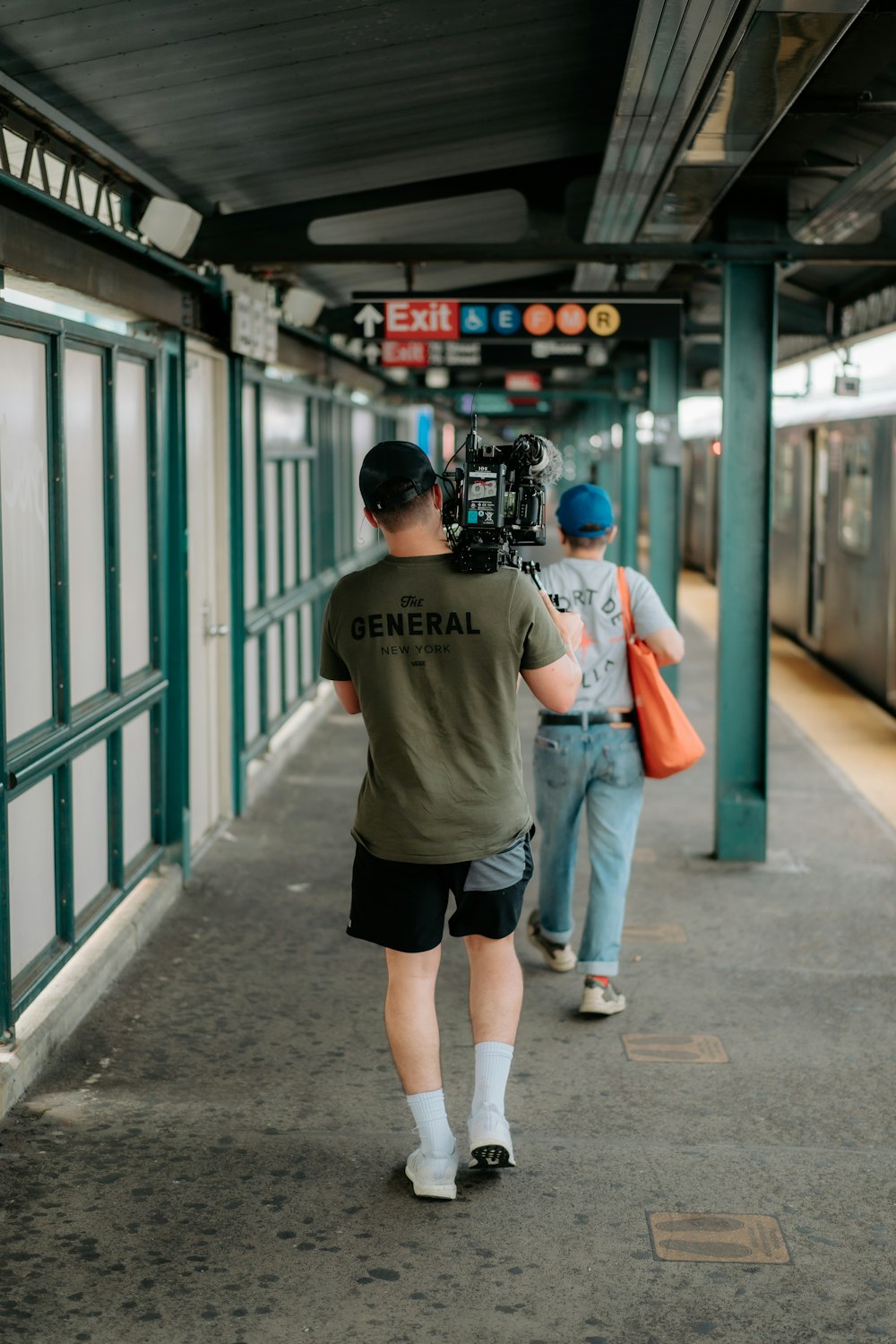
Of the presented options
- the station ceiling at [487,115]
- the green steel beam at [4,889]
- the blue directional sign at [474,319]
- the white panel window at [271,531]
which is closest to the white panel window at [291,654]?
the white panel window at [271,531]

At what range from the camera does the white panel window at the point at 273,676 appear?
9.57m

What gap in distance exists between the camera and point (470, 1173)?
12.6 ft

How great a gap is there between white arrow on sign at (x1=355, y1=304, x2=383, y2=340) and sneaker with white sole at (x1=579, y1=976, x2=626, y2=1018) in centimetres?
375

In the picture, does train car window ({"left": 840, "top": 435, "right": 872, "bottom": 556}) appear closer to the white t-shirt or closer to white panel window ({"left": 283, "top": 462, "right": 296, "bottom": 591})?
white panel window ({"left": 283, "top": 462, "right": 296, "bottom": 591})

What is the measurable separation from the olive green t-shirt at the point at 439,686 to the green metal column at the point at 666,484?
8.17 metres

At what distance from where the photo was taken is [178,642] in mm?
6570

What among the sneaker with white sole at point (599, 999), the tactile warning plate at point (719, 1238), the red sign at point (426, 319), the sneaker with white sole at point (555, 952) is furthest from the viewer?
the red sign at point (426, 319)

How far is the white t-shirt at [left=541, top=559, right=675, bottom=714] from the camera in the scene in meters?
4.92

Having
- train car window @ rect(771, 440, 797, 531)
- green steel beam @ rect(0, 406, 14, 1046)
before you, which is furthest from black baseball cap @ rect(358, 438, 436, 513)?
train car window @ rect(771, 440, 797, 531)

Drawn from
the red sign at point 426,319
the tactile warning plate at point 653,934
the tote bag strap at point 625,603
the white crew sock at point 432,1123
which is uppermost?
the red sign at point 426,319

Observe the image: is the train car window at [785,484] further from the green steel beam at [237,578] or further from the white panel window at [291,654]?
the green steel beam at [237,578]

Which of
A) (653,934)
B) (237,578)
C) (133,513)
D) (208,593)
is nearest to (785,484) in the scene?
(237,578)

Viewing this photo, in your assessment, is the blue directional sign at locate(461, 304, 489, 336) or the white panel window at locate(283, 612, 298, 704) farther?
the white panel window at locate(283, 612, 298, 704)

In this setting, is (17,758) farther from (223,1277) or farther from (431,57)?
(431,57)
